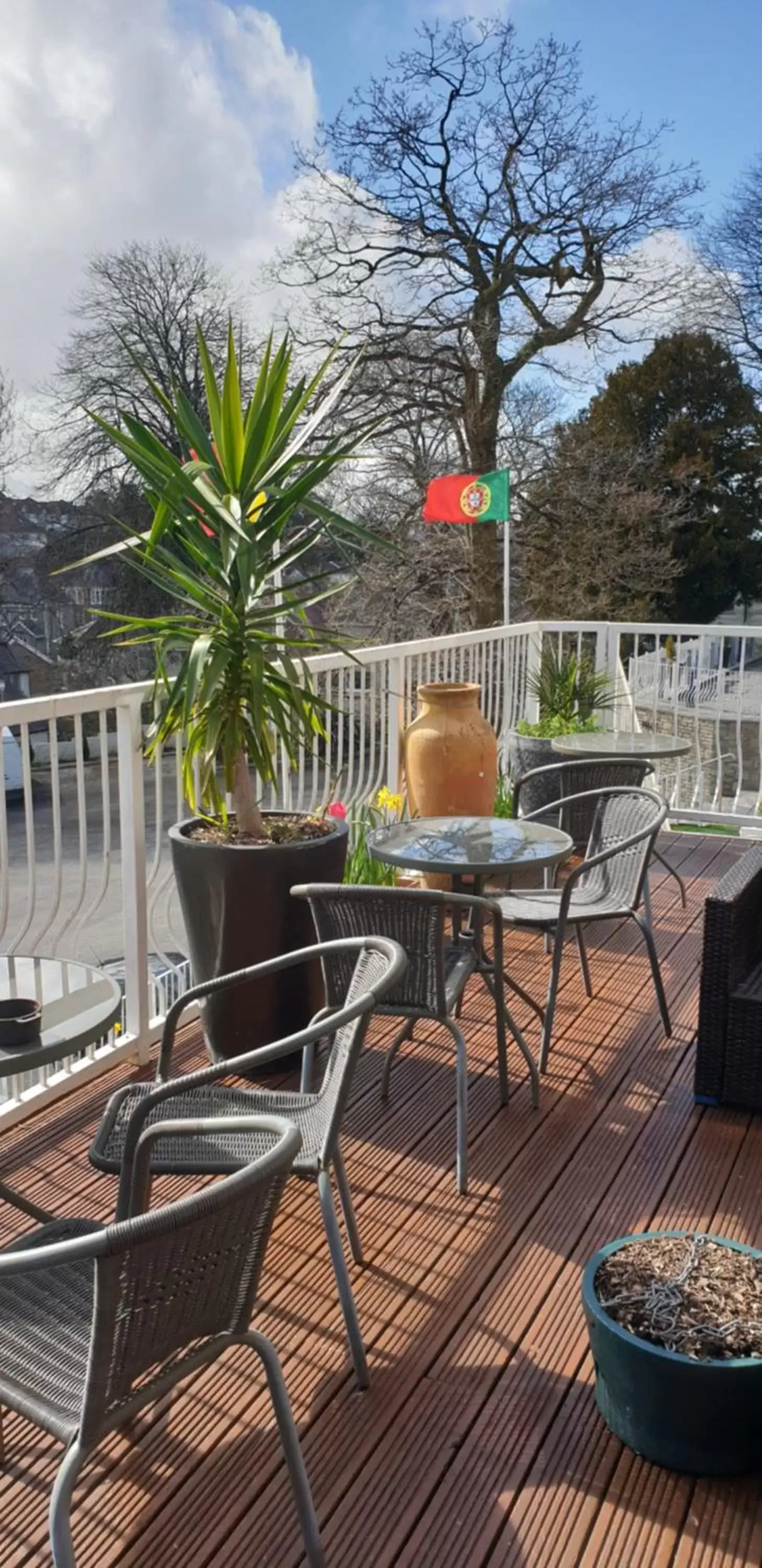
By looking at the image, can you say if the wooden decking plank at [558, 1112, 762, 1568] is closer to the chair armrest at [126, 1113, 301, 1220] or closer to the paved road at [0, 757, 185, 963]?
the chair armrest at [126, 1113, 301, 1220]

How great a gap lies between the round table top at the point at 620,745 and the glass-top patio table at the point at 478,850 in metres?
1.73

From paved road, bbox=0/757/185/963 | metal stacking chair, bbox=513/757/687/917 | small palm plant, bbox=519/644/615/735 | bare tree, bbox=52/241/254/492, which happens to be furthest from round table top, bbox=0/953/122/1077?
bare tree, bbox=52/241/254/492

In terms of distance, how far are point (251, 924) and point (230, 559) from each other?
1.09 meters

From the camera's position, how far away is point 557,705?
646 centimetres

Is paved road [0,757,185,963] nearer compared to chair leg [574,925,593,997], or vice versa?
paved road [0,757,185,963]

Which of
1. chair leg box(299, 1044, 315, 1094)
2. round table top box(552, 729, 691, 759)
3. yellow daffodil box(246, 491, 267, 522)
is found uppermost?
yellow daffodil box(246, 491, 267, 522)

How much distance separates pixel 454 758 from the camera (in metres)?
4.95

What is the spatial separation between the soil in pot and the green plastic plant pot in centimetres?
3

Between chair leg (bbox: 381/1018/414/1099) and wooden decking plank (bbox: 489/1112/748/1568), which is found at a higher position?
chair leg (bbox: 381/1018/414/1099)

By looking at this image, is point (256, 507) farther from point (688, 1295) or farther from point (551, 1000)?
point (688, 1295)

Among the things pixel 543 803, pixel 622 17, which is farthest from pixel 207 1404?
pixel 622 17

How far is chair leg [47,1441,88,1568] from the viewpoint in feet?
4.44

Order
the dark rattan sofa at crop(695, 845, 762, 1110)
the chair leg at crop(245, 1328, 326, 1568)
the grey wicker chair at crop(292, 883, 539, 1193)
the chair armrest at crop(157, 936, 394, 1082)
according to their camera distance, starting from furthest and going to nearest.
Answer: the dark rattan sofa at crop(695, 845, 762, 1110) → the grey wicker chair at crop(292, 883, 539, 1193) → the chair armrest at crop(157, 936, 394, 1082) → the chair leg at crop(245, 1328, 326, 1568)

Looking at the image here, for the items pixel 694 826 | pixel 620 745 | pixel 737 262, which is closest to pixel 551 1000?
pixel 620 745
